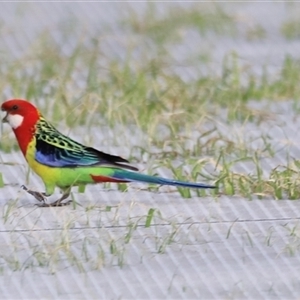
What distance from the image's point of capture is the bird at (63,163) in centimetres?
406

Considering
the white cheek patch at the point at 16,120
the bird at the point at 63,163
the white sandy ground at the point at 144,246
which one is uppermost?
the white cheek patch at the point at 16,120

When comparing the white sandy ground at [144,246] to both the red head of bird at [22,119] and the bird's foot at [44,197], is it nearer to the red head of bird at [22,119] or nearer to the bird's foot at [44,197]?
the bird's foot at [44,197]

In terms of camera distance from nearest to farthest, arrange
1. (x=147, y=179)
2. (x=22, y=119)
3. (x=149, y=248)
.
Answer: (x=149, y=248)
(x=147, y=179)
(x=22, y=119)

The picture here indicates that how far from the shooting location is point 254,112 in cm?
558

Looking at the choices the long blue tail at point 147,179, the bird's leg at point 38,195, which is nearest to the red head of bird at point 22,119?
the bird's leg at point 38,195

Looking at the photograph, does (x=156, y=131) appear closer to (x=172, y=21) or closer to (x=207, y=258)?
(x=207, y=258)

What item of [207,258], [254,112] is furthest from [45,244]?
[254,112]

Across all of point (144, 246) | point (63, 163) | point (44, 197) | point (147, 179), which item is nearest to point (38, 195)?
point (44, 197)

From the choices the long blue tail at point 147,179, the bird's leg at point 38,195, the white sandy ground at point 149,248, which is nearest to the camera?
the white sandy ground at point 149,248

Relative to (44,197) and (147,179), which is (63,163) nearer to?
(44,197)

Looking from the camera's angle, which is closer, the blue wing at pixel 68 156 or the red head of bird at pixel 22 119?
the blue wing at pixel 68 156

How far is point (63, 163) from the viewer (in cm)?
412

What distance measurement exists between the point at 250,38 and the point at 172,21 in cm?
50

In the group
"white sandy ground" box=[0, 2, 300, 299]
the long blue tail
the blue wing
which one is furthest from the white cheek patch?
the long blue tail
